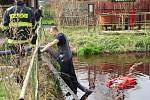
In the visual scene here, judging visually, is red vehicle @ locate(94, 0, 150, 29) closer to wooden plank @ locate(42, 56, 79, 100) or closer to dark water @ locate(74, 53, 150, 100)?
dark water @ locate(74, 53, 150, 100)

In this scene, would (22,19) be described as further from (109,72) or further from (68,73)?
(109,72)

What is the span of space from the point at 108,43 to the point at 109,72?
16.6 ft

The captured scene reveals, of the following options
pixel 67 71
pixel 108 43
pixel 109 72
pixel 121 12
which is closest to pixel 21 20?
pixel 67 71

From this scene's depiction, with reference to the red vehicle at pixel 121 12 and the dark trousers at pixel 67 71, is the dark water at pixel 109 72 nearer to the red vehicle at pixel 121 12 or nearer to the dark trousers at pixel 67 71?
the dark trousers at pixel 67 71

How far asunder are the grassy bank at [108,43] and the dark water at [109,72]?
1.47ft

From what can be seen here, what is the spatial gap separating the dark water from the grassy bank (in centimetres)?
45

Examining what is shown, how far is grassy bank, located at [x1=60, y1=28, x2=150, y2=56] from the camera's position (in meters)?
19.8

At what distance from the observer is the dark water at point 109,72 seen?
1171 cm

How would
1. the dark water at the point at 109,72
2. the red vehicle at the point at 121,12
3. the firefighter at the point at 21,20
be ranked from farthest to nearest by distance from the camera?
the red vehicle at the point at 121,12 < the dark water at the point at 109,72 < the firefighter at the point at 21,20

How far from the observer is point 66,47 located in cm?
1016

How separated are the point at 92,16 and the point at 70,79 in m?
15.6

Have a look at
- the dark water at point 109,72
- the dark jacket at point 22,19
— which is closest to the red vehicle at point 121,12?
the dark water at point 109,72

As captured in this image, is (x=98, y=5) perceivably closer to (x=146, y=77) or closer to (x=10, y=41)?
(x=146, y=77)

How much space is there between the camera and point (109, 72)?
15.6 meters
